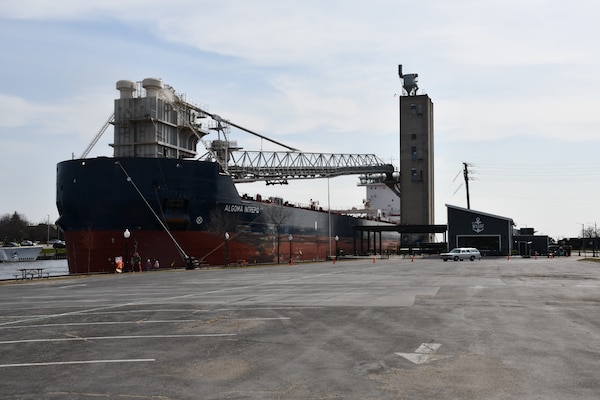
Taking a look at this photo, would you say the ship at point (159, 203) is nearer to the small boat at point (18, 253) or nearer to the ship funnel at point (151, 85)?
the ship funnel at point (151, 85)

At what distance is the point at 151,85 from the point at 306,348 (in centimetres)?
5049

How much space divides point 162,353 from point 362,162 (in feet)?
333

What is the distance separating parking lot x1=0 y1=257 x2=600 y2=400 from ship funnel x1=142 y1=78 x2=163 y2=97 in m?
40.3

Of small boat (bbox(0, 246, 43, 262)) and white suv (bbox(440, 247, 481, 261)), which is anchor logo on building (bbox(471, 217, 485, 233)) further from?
small boat (bbox(0, 246, 43, 262))

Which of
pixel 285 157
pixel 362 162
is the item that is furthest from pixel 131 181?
pixel 362 162

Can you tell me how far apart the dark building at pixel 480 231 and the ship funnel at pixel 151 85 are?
39.0 metres

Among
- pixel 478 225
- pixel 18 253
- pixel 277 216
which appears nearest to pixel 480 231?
pixel 478 225

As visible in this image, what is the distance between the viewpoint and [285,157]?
317 feet

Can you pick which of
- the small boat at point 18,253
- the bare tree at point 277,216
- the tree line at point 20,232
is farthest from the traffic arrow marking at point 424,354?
the tree line at point 20,232

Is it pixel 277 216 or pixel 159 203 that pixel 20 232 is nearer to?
pixel 277 216

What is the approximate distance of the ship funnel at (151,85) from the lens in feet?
186

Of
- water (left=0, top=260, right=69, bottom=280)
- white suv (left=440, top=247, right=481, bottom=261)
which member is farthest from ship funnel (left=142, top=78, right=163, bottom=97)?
white suv (left=440, top=247, right=481, bottom=261)

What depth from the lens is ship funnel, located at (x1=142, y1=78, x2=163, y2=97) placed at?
56.8m

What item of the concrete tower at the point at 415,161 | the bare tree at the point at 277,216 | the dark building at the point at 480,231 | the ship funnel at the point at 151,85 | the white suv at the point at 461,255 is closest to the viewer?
the ship funnel at the point at 151,85
